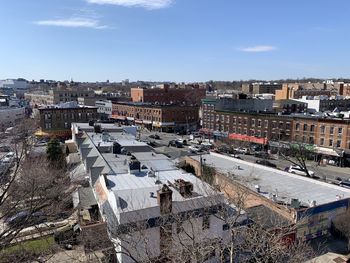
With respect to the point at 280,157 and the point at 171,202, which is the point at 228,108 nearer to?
the point at 280,157

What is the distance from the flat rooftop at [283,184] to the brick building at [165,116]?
4777cm

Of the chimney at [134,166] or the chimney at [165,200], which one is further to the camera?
the chimney at [134,166]

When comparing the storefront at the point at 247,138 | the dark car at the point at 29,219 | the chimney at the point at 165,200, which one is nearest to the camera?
the dark car at the point at 29,219

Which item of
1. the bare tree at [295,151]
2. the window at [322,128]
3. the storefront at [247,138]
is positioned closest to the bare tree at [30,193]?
the bare tree at [295,151]

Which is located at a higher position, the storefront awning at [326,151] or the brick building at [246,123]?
the brick building at [246,123]

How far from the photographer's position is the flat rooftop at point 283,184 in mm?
28516

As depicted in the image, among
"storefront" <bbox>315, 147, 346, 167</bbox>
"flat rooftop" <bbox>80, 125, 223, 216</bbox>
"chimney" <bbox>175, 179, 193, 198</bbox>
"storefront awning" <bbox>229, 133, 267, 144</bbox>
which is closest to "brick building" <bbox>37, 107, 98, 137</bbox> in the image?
"storefront awning" <bbox>229, 133, 267, 144</bbox>

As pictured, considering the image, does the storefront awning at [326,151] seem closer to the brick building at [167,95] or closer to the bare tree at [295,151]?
the bare tree at [295,151]

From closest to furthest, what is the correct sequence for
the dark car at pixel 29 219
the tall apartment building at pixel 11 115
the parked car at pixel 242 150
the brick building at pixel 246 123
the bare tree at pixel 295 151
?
the dark car at pixel 29 219, the bare tree at pixel 295 151, the parked car at pixel 242 150, the brick building at pixel 246 123, the tall apartment building at pixel 11 115

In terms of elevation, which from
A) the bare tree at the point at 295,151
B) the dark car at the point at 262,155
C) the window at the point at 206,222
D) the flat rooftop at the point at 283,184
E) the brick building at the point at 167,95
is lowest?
the dark car at the point at 262,155

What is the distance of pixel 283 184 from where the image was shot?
32.0 metres

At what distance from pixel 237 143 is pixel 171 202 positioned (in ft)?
157

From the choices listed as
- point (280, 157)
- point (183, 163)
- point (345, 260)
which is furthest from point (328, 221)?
point (280, 157)

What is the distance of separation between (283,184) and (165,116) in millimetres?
56854
